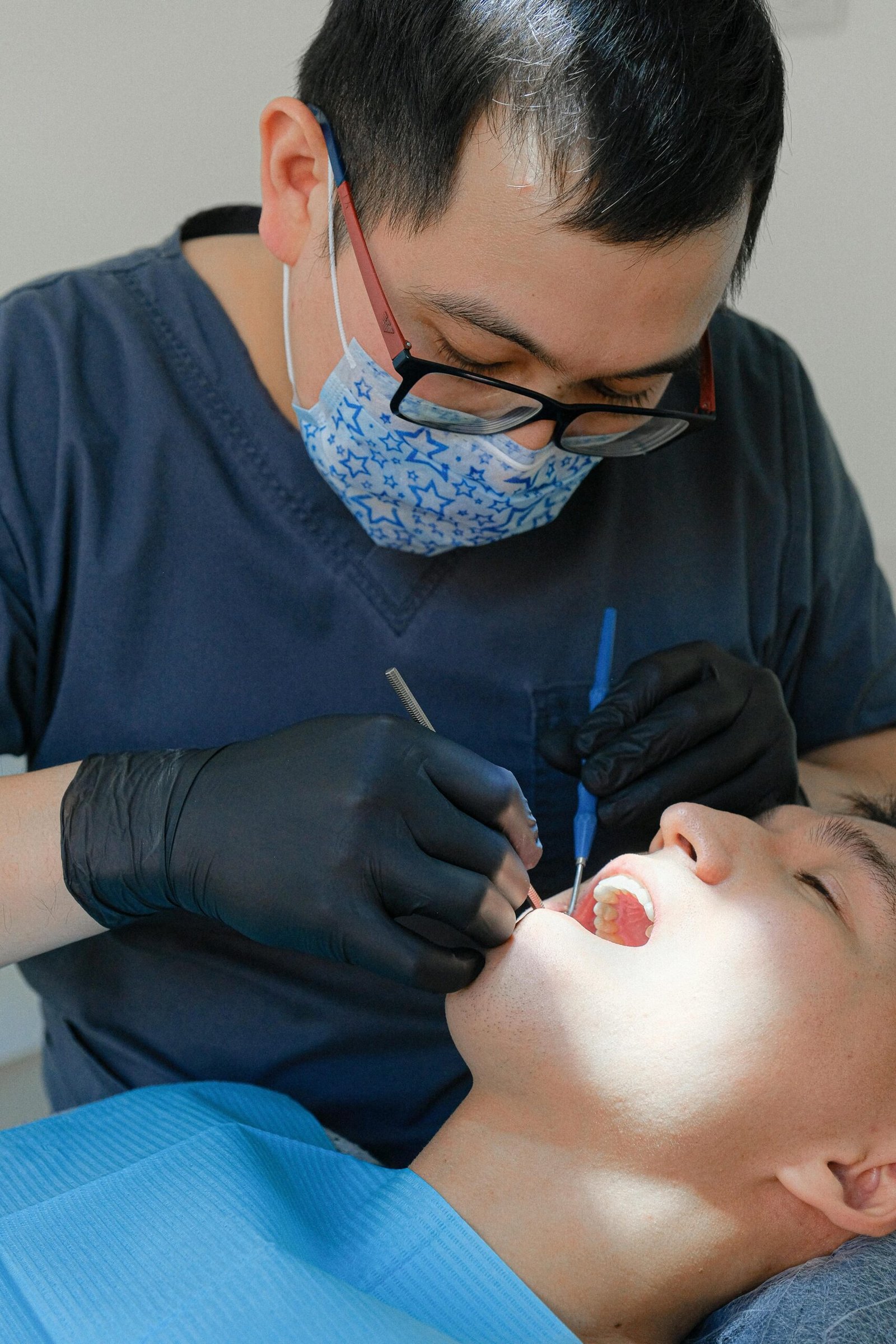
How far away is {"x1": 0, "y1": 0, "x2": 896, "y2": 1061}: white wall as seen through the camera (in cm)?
188

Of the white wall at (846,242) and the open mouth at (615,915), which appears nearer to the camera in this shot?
the open mouth at (615,915)

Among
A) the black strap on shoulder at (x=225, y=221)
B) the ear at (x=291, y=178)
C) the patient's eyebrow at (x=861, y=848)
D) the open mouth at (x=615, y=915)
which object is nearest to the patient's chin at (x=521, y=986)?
the open mouth at (x=615, y=915)

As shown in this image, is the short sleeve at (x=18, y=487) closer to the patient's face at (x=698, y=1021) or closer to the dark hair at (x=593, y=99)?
the dark hair at (x=593, y=99)

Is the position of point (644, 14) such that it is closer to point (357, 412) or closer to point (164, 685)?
point (357, 412)

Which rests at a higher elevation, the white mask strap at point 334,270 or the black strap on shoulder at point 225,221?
the black strap on shoulder at point 225,221

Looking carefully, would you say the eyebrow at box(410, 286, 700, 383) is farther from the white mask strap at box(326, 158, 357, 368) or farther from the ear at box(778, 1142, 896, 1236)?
the ear at box(778, 1142, 896, 1236)

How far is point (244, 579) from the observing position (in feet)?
4.83

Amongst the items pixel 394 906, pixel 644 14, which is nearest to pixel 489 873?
pixel 394 906

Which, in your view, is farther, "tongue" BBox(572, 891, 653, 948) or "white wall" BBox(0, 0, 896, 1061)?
"white wall" BBox(0, 0, 896, 1061)

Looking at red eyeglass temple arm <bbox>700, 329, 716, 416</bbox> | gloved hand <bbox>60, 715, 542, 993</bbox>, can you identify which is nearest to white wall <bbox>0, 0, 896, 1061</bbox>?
gloved hand <bbox>60, 715, 542, 993</bbox>

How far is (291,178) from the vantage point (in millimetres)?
1345

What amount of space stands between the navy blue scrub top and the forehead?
406 millimetres

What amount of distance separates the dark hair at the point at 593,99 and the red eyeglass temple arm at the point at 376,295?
5 centimetres

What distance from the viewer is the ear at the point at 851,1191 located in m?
1.21
